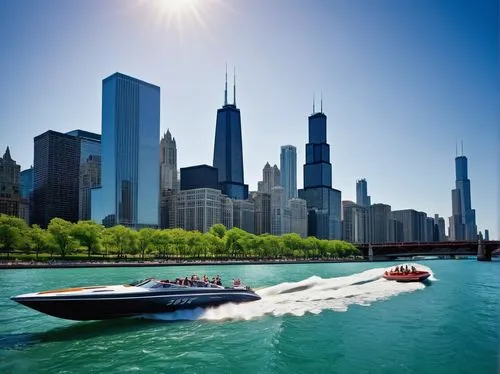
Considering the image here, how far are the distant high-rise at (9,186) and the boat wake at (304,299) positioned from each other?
152984 millimetres

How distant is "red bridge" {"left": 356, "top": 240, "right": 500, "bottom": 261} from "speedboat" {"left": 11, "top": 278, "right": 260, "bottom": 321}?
123 meters

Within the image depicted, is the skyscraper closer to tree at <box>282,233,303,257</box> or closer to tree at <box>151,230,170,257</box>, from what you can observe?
tree at <box>282,233,303,257</box>

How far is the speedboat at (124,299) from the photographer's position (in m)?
20.2

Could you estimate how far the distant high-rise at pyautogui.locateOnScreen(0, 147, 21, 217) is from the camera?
529ft

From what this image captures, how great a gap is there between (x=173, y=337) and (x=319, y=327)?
7.27 meters

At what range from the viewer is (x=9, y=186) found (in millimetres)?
165750

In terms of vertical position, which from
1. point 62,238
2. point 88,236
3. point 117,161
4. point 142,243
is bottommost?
point 142,243

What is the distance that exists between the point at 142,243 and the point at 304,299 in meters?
76.9

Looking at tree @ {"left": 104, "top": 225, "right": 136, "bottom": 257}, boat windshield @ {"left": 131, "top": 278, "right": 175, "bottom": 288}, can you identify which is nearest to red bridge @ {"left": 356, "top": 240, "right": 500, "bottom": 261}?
tree @ {"left": 104, "top": 225, "right": 136, "bottom": 257}

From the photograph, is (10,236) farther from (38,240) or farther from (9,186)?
(9,186)

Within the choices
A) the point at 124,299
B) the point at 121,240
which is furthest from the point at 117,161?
the point at 124,299

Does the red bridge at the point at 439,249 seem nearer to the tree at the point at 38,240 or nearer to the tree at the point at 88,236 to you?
the tree at the point at 88,236

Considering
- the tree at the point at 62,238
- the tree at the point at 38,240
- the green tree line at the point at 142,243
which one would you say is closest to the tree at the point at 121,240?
the green tree line at the point at 142,243

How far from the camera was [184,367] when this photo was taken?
15.7 meters
